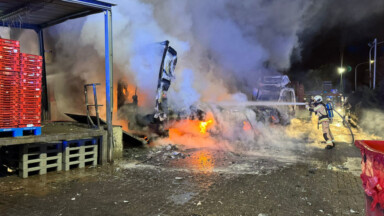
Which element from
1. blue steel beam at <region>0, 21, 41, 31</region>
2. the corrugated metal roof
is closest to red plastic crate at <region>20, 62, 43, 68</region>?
the corrugated metal roof

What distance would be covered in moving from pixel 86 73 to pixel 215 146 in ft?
20.7

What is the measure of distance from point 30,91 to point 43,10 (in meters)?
3.08

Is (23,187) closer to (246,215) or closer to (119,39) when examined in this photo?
(246,215)

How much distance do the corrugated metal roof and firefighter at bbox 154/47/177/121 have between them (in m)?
2.88

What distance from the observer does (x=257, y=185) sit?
16.6 feet

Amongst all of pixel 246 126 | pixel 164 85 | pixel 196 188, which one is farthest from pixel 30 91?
Result: pixel 246 126

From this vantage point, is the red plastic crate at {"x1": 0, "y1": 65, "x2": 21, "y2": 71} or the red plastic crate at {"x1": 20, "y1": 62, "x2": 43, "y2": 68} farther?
the red plastic crate at {"x1": 20, "y1": 62, "x2": 43, "y2": 68}

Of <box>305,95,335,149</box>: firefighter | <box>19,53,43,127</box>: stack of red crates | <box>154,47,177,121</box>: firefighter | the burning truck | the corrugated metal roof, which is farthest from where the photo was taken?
<box>305,95,335,149</box>: firefighter

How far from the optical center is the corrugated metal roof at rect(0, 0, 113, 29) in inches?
251

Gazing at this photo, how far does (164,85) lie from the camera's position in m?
9.05

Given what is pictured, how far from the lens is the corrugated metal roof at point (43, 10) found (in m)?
6.37

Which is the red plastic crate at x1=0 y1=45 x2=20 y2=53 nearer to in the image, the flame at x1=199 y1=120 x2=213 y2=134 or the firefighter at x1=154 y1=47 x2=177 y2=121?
the firefighter at x1=154 y1=47 x2=177 y2=121

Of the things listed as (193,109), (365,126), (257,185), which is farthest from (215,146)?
(365,126)

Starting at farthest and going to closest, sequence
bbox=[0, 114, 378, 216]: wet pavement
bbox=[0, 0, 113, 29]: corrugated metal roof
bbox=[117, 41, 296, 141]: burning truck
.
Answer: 1. bbox=[117, 41, 296, 141]: burning truck
2. bbox=[0, 0, 113, 29]: corrugated metal roof
3. bbox=[0, 114, 378, 216]: wet pavement
